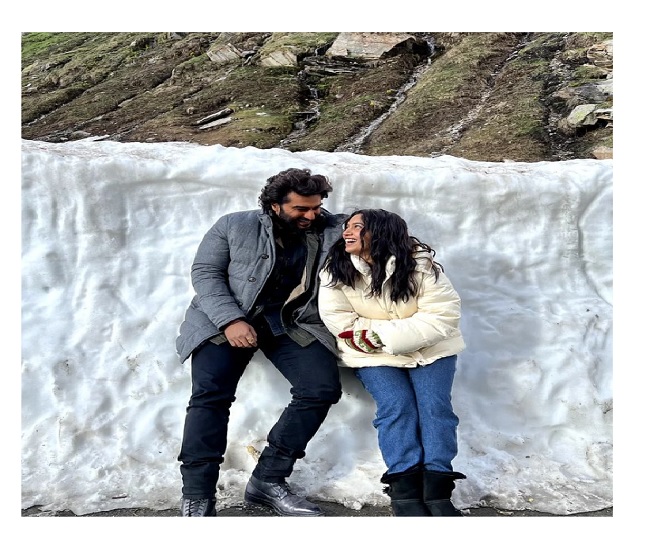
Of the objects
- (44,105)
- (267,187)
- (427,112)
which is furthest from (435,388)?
(44,105)

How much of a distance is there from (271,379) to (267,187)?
1.13m

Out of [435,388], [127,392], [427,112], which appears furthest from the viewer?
[427,112]

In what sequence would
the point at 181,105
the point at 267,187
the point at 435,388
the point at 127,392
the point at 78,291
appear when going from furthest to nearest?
the point at 181,105, the point at 78,291, the point at 127,392, the point at 267,187, the point at 435,388

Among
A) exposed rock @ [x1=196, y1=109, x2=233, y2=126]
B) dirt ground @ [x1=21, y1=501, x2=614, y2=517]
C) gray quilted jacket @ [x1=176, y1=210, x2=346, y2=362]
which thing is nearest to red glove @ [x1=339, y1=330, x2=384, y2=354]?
gray quilted jacket @ [x1=176, y1=210, x2=346, y2=362]

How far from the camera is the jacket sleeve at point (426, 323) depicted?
383cm

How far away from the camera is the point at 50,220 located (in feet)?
16.0

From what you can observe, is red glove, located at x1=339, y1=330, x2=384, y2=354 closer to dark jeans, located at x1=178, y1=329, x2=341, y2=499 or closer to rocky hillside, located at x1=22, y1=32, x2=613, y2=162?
dark jeans, located at x1=178, y1=329, x2=341, y2=499

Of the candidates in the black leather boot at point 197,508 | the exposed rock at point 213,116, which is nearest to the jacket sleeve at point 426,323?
the black leather boot at point 197,508

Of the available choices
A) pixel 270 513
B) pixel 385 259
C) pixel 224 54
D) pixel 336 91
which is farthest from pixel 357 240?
pixel 224 54

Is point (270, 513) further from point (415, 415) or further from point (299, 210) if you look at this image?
point (299, 210)

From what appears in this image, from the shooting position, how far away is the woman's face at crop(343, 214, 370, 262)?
3.97 meters

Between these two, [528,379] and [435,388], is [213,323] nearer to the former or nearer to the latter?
[435,388]

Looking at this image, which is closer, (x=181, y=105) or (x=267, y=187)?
(x=267, y=187)

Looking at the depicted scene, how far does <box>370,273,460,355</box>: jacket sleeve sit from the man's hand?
2.05 ft
